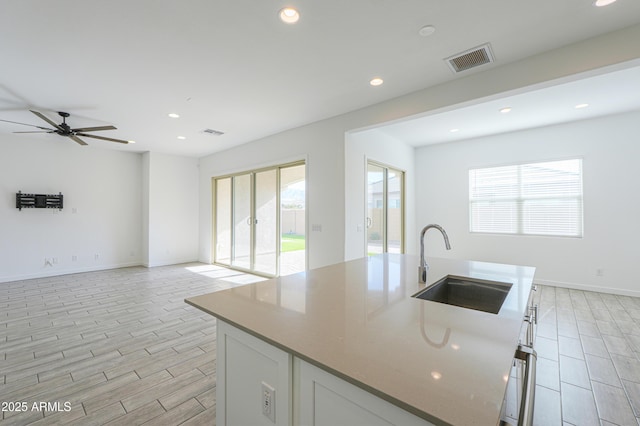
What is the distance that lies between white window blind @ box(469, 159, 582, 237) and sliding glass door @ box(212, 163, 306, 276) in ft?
11.9

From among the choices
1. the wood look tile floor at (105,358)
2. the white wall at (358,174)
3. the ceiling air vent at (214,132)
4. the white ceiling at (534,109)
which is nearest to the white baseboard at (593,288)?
the white ceiling at (534,109)

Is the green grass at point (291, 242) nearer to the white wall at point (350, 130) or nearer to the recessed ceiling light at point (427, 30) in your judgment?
the white wall at point (350, 130)

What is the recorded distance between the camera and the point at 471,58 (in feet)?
8.78

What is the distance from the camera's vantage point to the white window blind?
473cm

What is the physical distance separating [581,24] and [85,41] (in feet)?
13.5

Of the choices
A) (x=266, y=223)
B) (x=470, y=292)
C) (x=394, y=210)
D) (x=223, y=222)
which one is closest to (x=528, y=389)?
(x=470, y=292)

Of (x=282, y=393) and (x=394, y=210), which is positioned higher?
(x=394, y=210)

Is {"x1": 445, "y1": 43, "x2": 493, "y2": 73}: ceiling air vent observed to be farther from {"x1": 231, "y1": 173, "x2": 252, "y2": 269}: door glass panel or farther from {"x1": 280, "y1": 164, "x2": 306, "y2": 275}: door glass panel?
{"x1": 231, "y1": 173, "x2": 252, "y2": 269}: door glass panel

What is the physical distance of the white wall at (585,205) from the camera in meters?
4.25

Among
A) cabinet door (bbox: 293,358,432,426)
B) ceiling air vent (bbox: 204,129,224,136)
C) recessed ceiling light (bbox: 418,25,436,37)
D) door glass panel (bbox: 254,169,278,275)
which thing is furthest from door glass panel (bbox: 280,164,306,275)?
cabinet door (bbox: 293,358,432,426)

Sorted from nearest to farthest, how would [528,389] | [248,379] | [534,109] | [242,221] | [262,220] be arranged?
1. [528,389]
2. [248,379]
3. [534,109]
4. [262,220]
5. [242,221]

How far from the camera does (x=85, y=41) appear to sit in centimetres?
238

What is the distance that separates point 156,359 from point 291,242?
3004mm

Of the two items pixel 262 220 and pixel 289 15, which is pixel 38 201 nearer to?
pixel 262 220
